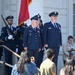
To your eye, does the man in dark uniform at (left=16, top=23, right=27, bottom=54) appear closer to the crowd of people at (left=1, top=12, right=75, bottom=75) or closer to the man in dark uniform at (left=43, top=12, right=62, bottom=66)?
the crowd of people at (left=1, top=12, right=75, bottom=75)

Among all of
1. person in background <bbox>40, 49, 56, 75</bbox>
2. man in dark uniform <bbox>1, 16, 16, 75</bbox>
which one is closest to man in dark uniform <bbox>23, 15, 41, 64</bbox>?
man in dark uniform <bbox>1, 16, 16, 75</bbox>

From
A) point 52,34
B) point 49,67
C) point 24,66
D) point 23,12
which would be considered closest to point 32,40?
point 52,34

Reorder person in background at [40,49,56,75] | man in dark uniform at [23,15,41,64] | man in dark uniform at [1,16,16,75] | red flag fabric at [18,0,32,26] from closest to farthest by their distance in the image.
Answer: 1. person in background at [40,49,56,75]
2. man in dark uniform at [23,15,41,64]
3. man in dark uniform at [1,16,16,75]
4. red flag fabric at [18,0,32,26]

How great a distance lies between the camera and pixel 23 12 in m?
12.3

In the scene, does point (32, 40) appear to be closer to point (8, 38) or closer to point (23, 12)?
point (8, 38)

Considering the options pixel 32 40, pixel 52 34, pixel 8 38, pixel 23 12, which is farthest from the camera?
pixel 23 12

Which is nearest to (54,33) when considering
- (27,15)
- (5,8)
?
(27,15)

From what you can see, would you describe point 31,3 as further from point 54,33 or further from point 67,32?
point 67,32

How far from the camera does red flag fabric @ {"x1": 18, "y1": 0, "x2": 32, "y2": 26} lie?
12219 millimetres

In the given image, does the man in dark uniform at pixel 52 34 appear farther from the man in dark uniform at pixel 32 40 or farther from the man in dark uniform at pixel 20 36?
the man in dark uniform at pixel 20 36

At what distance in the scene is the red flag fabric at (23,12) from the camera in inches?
481

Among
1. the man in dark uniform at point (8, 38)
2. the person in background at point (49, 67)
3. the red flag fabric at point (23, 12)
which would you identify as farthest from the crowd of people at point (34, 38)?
the person in background at point (49, 67)

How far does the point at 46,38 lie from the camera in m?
11.6

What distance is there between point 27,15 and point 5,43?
109 centimetres
